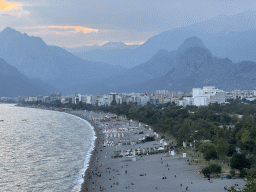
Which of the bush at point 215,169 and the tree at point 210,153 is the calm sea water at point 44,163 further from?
the tree at point 210,153

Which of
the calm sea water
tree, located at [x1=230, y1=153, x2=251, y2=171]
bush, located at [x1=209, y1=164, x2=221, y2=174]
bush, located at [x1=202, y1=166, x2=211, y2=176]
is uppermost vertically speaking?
tree, located at [x1=230, y1=153, x2=251, y2=171]

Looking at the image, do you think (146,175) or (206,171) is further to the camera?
(146,175)

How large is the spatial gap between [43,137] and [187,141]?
25.6 metres

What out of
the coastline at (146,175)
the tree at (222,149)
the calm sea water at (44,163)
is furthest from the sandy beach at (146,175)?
the tree at (222,149)

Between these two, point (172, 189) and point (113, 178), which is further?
point (113, 178)

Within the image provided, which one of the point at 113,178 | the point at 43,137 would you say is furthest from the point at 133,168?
the point at 43,137

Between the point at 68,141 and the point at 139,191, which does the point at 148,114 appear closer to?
the point at 68,141

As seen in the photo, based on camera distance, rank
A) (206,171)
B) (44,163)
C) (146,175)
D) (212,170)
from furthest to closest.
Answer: (44,163), (146,175), (206,171), (212,170)

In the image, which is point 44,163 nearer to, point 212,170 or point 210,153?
point 210,153

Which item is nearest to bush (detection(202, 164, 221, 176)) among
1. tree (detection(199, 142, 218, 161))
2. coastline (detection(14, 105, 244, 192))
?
coastline (detection(14, 105, 244, 192))

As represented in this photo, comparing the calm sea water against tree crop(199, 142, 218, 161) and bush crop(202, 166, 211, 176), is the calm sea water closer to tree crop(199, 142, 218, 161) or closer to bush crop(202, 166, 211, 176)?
bush crop(202, 166, 211, 176)

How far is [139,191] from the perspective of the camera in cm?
2178

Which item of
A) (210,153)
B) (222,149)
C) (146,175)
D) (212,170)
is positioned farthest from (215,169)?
(146,175)

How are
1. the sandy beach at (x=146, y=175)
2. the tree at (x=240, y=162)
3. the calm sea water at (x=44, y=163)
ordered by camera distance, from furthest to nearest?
the calm sea water at (x=44, y=163), the tree at (x=240, y=162), the sandy beach at (x=146, y=175)
